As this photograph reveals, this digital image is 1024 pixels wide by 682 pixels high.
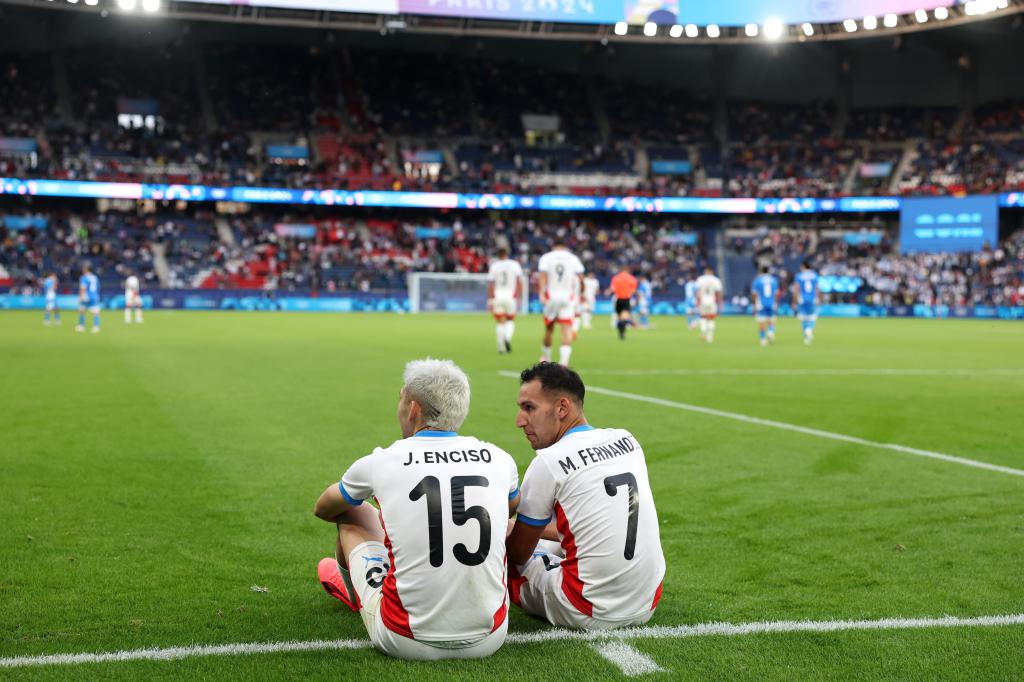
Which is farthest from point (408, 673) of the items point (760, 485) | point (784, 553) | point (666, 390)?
point (666, 390)

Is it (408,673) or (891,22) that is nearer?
(408,673)

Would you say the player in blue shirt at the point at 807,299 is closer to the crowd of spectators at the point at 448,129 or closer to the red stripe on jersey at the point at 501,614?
the red stripe on jersey at the point at 501,614

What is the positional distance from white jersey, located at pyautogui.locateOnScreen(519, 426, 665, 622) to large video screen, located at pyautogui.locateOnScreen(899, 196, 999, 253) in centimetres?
5515

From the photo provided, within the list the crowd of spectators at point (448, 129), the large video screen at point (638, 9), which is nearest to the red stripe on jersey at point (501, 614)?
the large video screen at point (638, 9)

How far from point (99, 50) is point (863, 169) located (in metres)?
48.1

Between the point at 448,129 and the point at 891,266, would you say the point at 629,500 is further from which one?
the point at 448,129

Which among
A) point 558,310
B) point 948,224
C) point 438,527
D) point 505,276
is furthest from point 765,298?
point 948,224

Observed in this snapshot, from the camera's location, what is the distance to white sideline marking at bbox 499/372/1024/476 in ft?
28.2

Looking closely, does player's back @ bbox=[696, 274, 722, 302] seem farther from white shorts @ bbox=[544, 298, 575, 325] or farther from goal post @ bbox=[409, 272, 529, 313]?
goal post @ bbox=[409, 272, 529, 313]

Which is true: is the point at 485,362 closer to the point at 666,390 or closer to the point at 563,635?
the point at 666,390

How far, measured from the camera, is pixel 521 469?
27.2 ft

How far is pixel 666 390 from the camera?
1412 cm

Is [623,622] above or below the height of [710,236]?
below

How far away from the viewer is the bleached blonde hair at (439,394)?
13.6 ft
